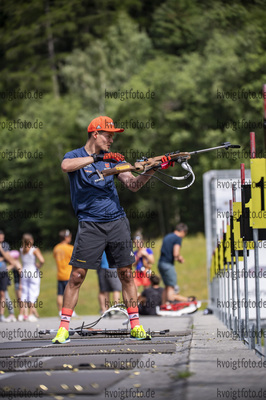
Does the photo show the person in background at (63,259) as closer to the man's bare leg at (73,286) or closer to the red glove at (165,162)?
the man's bare leg at (73,286)

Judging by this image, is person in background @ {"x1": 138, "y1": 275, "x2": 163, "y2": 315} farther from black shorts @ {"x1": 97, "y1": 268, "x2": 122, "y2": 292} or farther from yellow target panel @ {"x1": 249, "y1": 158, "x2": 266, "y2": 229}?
yellow target panel @ {"x1": 249, "y1": 158, "x2": 266, "y2": 229}

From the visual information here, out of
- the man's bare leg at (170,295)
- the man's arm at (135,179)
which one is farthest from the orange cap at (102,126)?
the man's bare leg at (170,295)

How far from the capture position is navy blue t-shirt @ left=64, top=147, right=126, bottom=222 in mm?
8820

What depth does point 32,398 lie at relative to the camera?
194 inches

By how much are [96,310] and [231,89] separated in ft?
99.1

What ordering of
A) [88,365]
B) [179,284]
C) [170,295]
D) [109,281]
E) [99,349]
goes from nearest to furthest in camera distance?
[88,365] < [99,349] < [109,281] < [170,295] < [179,284]

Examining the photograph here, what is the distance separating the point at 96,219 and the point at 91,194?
10.6 inches

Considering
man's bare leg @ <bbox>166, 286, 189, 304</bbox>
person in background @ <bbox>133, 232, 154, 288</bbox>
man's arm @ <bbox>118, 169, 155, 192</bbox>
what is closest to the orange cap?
man's arm @ <bbox>118, 169, 155, 192</bbox>

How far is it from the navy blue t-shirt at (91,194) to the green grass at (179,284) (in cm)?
2153

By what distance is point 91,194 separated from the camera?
29.1 ft

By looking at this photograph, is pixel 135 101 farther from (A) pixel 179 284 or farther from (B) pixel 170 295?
(B) pixel 170 295

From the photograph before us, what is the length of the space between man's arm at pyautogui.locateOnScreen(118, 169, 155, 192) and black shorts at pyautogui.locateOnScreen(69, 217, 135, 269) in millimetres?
408

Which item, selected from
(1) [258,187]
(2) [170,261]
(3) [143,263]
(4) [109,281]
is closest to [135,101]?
(3) [143,263]

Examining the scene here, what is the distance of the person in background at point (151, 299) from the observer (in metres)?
18.1
